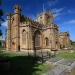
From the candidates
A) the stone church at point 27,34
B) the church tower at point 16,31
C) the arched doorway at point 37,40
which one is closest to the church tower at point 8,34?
the stone church at point 27,34

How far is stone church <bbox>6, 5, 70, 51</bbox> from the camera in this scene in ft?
151

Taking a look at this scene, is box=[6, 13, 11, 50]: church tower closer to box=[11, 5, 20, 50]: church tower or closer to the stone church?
the stone church

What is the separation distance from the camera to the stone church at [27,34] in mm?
46125

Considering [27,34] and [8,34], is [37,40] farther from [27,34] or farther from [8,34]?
[8,34]

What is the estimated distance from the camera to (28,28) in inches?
1815

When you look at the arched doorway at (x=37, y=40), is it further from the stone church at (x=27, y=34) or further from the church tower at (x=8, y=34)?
the church tower at (x=8, y=34)

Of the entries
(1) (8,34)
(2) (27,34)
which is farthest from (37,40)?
(1) (8,34)

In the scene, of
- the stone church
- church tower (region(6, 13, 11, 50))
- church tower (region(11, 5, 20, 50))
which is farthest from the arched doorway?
church tower (region(6, 13, 11, 50))

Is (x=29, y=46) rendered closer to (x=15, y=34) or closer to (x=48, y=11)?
(x=15, y=34)

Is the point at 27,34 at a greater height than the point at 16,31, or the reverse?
the point at 16,31

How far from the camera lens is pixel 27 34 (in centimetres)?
4597

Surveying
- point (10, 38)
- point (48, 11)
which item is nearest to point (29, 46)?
point (10, 38)

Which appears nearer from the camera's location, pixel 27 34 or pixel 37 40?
pixel 27 34

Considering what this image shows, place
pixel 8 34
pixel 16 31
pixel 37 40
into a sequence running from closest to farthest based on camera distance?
pixel 16 31, pixel 8 34, pixel 37 40
